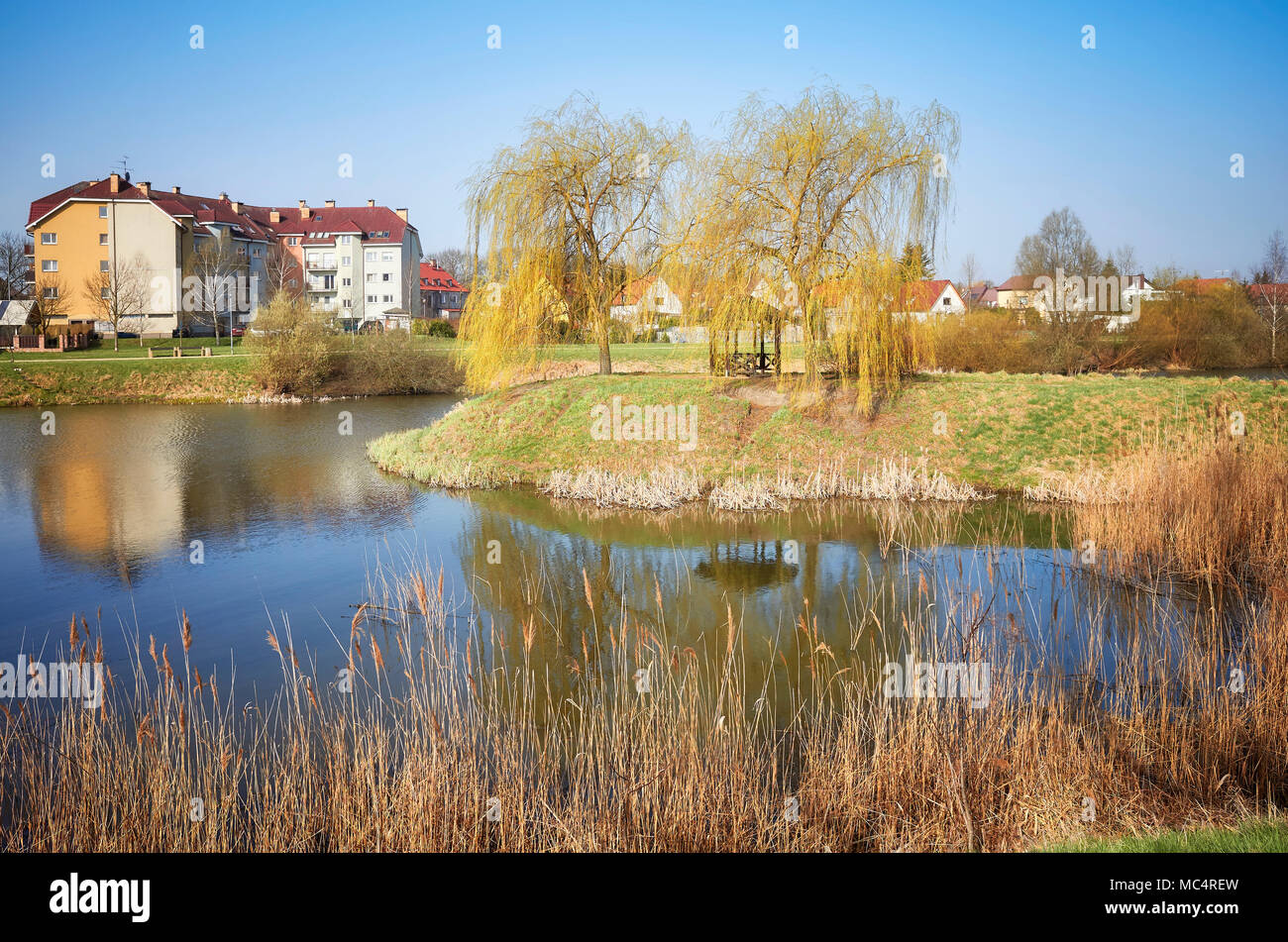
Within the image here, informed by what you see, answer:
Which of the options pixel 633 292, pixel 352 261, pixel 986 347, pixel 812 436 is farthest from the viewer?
pixel 352 261

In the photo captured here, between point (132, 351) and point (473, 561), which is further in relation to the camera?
point (132, 351)

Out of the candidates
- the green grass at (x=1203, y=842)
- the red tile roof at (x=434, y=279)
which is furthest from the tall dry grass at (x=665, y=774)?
the red tile roof at (x=434, y=279)

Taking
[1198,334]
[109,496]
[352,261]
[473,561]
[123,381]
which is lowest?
[473,561]

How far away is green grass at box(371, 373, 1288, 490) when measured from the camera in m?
17.8

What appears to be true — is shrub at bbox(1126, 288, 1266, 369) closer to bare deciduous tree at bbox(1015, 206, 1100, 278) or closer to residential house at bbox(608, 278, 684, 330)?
bare deciduous tree at bbox(1015, 206, 1100, 278)

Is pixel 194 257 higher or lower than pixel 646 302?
higher

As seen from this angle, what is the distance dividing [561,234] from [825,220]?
7358mm

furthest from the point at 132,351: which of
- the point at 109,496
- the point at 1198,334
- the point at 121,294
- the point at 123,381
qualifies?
the point at 1198,334

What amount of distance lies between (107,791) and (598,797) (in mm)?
2939

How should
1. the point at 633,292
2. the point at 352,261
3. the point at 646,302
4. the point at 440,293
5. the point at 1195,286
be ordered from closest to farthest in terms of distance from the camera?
1. the point at 646,302
2. the point at 633,292
3. the point at 1195,286
4. the point at 352,261
5. the point at 440,293

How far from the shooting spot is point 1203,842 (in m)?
4.11

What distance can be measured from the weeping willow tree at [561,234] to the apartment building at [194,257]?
24272 mm

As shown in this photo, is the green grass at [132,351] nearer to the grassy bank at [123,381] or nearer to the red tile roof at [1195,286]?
the grassy bank at [123,381]

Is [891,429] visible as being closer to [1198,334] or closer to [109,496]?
[109,496]
